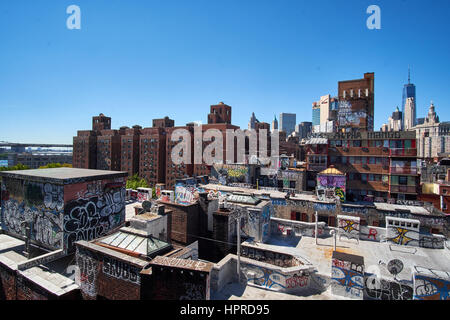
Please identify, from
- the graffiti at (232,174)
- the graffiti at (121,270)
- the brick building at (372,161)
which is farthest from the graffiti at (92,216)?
the brick building at (372,161)

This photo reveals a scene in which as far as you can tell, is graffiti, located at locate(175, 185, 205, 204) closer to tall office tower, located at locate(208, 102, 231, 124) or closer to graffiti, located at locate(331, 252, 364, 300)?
graffiti, located at locate(331, 252, 364, 300)

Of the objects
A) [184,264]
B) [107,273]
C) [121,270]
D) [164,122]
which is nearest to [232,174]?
[107,273]

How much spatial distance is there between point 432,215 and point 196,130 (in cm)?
8323

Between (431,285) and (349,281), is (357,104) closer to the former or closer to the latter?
(431,285)

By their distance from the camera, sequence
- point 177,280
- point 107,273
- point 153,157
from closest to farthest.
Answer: point 177,280
point 107,273
point 153,157

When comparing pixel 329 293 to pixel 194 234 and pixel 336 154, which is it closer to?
pixel 194 234

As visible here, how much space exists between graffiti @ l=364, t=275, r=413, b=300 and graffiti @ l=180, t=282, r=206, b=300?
389 inches

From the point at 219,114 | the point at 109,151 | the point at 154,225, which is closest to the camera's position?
the point at 154,225

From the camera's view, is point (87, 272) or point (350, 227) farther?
point (350, 227)

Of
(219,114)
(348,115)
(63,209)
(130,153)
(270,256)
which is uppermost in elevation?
(219,114)

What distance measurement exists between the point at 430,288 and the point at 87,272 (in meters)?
18.3

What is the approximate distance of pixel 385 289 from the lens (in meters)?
13.1

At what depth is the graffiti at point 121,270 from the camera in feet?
38.5

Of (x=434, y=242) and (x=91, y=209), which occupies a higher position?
(x=91, y=209)
